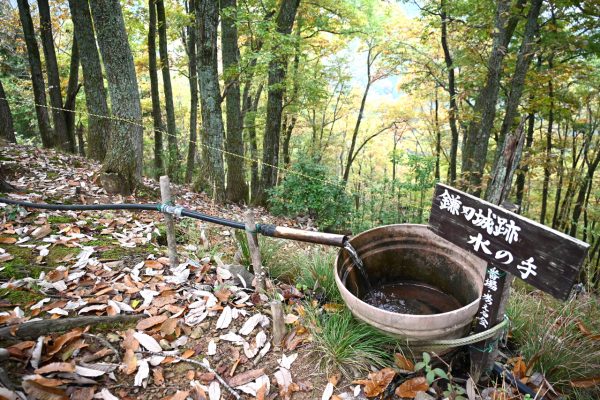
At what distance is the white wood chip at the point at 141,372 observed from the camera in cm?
201

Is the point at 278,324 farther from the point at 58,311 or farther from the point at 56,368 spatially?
the point at 58,311

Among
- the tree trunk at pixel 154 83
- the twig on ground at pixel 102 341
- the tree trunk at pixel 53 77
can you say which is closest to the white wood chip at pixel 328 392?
the twig on ground at pixel 102 341

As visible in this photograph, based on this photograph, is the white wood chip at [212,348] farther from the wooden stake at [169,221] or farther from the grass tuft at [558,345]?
the grass tuft at [558,345]

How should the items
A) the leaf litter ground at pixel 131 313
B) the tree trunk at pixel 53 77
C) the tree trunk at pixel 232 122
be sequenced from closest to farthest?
1. the leaf litter ground at pixel 131 313
2. the tree trunk at pixel 232 122
3. the tree trunk at pixel 53 77

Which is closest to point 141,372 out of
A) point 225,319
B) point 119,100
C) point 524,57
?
point 225,319

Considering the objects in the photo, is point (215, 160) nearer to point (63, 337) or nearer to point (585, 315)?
point (63, 337)

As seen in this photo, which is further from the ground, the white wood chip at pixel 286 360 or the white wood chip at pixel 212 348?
A: the white wood chip at pixel 212 348

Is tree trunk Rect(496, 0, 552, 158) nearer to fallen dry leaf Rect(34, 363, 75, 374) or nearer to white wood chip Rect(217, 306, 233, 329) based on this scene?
white wood chip Rect(217, 306, 233, 329)

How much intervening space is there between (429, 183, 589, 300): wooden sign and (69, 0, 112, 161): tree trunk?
609 cm

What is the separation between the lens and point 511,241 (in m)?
1.95

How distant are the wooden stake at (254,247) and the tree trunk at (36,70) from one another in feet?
28.2

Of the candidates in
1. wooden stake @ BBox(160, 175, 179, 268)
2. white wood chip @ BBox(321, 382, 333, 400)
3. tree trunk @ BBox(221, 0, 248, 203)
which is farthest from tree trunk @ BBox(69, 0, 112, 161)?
white wood chip @ BBox(321, 382, 333, 400)

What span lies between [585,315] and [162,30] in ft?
39.2

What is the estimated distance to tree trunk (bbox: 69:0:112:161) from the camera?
642 centimetres
